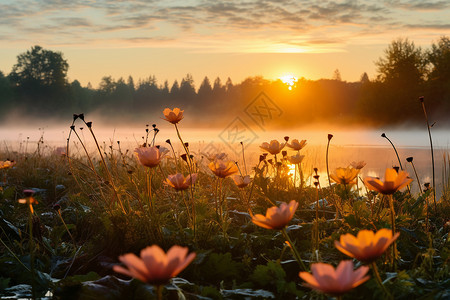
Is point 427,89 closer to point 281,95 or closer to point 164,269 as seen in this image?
point 281,95

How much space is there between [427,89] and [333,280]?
3310 centimetres

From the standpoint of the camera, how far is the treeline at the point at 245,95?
3256cm

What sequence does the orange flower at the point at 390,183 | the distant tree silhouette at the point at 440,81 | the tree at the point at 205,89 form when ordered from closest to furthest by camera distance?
the orange flower at the point at 390,183 → the distant tree silhouette at the point at 440,81 → the tree at the point at 205,89

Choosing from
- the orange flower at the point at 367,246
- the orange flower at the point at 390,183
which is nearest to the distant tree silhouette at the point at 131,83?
the orange flower at the point at 390,183

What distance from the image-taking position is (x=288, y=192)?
310cm

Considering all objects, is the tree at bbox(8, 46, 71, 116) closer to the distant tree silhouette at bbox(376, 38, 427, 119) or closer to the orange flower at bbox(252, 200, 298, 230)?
the distant tree silhouette at bbox(376, 38, 427, 119)

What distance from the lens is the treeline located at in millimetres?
32562

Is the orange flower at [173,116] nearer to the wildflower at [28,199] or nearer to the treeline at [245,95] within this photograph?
the wildflower at [28,199]

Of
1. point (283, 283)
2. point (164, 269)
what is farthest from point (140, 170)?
point (164, 269)

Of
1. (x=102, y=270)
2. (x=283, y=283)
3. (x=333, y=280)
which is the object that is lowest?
(x=102, y=270)

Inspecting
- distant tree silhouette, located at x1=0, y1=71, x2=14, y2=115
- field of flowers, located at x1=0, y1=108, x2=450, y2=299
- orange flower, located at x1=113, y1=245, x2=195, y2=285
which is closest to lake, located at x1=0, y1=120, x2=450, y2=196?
field of flowers, located at x1=0, y1=108, x2=450, y2=299

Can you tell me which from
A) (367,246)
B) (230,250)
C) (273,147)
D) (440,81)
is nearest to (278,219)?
(367,246)

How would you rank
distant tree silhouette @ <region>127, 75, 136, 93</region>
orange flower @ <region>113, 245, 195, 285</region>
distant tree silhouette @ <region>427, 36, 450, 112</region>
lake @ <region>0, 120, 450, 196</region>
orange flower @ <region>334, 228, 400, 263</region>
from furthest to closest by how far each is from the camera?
1. distant tree silhouette @ <region>127, 75, 136, 93</region>
2. distant tree silhouette @ <region>427, 36, 450, 112</region>
3. lake @ <region>0, 120, 450, 196</region>
4. orange flower @ <region>334, 228, 400, 263</region>
5. orange flower @ <region>113, 245, 195, 285</region>

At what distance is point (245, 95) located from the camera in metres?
48.8
